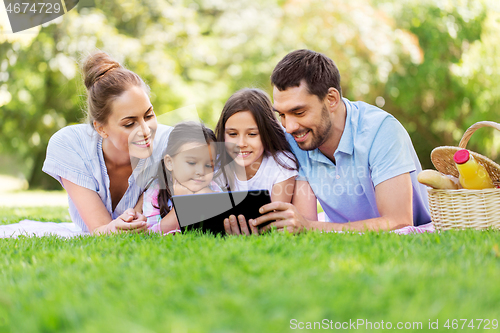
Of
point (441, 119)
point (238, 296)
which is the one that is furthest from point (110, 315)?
point (441, 119)

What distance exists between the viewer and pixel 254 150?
413 cm

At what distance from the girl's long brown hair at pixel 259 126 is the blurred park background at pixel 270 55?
10.2 meters

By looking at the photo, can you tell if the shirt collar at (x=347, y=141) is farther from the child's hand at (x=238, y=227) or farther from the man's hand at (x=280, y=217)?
the child's hand at (x=238, y=227)

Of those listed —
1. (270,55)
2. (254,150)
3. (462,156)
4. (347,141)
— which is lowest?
(462,156)

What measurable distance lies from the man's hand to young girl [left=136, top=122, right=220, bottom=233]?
0.98 metres

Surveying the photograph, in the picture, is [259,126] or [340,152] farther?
[259,126]

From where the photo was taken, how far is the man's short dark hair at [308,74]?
3.86 metres

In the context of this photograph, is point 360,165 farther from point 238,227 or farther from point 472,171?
point 238,227

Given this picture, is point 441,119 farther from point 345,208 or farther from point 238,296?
point 238,296

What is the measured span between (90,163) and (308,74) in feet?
7.48

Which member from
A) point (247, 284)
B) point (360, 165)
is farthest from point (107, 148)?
point (247, 284)

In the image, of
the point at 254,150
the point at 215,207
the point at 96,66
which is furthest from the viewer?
the point at 96,66

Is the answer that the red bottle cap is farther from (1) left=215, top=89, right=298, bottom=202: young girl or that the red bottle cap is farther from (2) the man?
(1) left=215, top=89, right=298, bottom=202: young girl

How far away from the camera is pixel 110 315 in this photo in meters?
1.59
